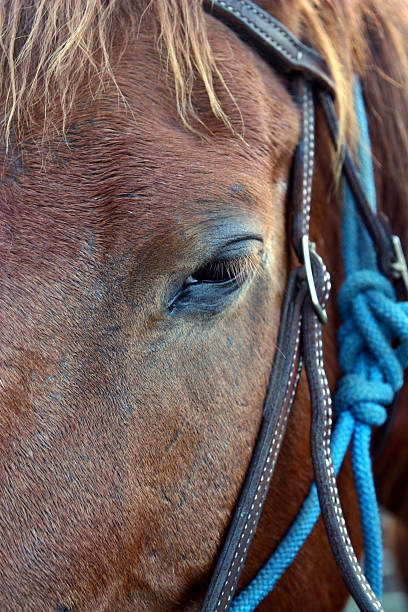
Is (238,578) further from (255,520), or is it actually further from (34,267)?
(34,267)

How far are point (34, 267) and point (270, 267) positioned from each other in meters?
0.46

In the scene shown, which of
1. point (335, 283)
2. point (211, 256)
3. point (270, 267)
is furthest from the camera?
point (335, 283)

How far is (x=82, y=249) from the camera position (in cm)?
93

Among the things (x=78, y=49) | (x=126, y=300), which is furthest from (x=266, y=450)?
(x=78, y=49)

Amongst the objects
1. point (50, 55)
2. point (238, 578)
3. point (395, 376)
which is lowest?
point (238, 578)

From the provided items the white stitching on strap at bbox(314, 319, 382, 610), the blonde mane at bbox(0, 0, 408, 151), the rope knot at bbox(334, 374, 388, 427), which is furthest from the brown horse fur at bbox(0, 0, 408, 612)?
the rope knot at bbox(334, 374, 388, 427)

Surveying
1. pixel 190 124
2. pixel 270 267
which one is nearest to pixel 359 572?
pixel 270 267

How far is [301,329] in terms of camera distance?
1161 millimetres

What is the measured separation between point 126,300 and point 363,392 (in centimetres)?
55

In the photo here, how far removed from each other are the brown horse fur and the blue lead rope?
0.17 feet

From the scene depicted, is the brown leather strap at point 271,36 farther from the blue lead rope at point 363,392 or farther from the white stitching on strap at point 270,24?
the blue lead rope at point 363,392

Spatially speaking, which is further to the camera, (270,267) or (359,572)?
(270,267)

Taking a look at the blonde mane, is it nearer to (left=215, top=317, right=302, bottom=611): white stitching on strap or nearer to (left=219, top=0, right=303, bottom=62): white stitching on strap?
(left=219, top=0, right=303, bottom=62): white stitching on strap

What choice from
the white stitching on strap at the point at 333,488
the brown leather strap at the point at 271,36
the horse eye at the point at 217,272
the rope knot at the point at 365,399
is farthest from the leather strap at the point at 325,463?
the brown leather strap at the point at 271,36
